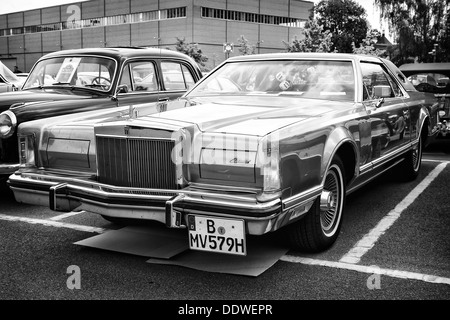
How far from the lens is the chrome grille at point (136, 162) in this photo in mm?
3576

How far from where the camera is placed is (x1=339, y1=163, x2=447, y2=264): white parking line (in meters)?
4.13

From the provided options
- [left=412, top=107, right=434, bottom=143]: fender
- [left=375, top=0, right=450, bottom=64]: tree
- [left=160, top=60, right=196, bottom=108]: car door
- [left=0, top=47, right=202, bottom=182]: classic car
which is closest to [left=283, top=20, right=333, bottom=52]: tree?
[left=375, top=0, right=450, bottom=64]: tree

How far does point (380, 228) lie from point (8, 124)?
12.5 feet

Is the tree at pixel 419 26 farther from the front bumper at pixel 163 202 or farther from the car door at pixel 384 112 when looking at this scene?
the front bumper at pixel 163 202

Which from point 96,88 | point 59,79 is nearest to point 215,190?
point 96,88

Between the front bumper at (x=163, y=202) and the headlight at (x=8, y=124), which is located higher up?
the headlight at (x=8, y=124)

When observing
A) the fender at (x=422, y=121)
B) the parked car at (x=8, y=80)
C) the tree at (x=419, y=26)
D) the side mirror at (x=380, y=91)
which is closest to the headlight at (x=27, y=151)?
the side mirror at (x=380, y=91)

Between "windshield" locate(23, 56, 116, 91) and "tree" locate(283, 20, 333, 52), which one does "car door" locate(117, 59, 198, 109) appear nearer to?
"windshield" locate(23, 56, 116, 91)

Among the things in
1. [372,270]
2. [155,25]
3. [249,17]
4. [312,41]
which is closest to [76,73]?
[372,270]

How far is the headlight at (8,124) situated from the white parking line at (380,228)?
355 cm

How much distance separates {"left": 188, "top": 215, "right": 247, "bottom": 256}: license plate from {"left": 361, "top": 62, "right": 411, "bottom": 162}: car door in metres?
2.17

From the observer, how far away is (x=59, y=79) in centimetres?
694
